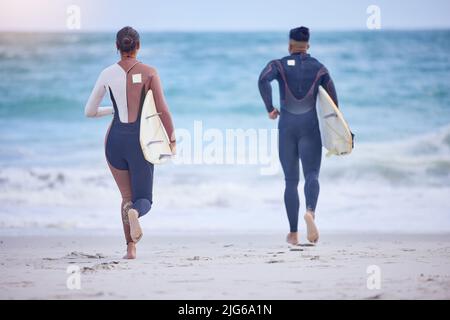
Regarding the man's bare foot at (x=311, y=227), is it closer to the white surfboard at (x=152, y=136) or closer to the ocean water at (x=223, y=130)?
the white surfboard at (x=152, y=136)

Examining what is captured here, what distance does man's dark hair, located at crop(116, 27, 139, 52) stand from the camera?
554 centimetres

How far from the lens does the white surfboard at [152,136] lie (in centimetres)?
546

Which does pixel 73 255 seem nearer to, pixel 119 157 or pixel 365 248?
pixel 119 157

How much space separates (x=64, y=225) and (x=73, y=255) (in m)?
1.52

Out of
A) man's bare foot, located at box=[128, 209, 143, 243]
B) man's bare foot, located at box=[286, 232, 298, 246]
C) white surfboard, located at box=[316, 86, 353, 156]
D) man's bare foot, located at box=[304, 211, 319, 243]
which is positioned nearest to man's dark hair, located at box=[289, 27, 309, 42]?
white surfboard, located at box=[316, 86, 353, 156]

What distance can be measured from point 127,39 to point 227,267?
142 centimetres

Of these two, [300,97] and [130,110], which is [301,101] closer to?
[300,97]

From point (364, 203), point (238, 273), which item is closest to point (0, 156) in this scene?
point (364, 203)

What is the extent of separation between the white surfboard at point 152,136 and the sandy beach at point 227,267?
625mm

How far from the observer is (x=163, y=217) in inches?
308

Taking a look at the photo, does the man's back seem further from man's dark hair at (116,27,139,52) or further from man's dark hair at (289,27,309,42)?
man's dark hair at (116,27,139,52)

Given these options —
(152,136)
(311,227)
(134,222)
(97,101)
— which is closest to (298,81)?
(311,227)

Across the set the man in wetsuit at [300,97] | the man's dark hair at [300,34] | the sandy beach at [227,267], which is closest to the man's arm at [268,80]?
the man in wetsuit at [300,97]

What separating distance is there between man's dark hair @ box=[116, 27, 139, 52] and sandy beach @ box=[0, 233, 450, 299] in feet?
4.07
